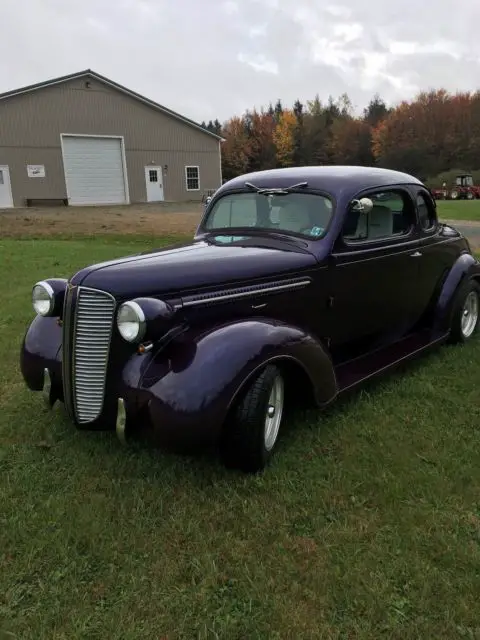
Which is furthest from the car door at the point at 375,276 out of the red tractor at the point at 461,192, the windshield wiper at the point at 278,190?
the red tractor at the point at 461,192

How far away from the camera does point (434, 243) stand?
495cm

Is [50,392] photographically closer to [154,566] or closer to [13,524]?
[13,524]

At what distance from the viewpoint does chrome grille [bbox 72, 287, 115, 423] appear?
2.94 m

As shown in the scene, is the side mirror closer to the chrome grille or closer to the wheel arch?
the wheel arch

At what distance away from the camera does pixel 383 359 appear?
4.23m

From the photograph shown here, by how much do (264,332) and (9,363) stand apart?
9.95 feet

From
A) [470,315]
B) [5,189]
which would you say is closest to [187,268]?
[470,315]

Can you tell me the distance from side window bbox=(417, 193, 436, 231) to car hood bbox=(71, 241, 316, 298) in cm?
177

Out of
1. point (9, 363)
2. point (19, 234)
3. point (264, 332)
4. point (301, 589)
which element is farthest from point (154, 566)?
point (19, 234)

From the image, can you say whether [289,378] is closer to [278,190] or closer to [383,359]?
[383,359]

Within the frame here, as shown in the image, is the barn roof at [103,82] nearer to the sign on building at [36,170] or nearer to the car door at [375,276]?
the sign on building at [36,170]

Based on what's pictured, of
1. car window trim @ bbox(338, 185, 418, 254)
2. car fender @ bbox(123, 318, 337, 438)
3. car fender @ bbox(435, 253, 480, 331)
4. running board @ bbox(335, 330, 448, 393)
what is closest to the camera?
car fender @ bbox(123, 318, 337, 438)

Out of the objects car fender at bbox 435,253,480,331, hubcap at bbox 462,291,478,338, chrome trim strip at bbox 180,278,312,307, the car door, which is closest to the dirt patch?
hubcap at bbox 462,291,478,338

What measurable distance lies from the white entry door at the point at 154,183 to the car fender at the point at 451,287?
1066 inches
